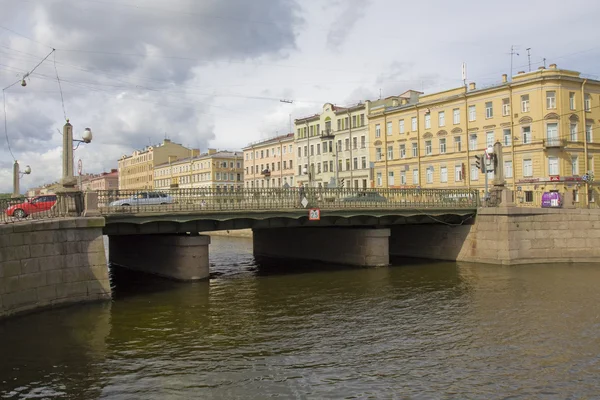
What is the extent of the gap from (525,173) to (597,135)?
7.42 metres

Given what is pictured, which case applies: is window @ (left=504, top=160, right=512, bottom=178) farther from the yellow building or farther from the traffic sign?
the traffic sign

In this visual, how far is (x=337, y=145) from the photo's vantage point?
69.6 metres

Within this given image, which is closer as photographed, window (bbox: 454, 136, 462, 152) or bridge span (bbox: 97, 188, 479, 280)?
bridge span (bbox: 97, 188, 479, 280)

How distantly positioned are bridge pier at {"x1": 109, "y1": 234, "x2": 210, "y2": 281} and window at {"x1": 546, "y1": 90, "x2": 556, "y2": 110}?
3402 cm

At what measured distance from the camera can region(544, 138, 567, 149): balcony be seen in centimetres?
4662

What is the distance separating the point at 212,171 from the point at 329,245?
7309cm

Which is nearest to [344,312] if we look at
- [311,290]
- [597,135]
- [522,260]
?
[311,290]

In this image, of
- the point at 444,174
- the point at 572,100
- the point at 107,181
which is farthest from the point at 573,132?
the point at 107,181

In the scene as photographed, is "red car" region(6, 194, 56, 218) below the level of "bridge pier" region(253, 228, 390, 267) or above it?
above

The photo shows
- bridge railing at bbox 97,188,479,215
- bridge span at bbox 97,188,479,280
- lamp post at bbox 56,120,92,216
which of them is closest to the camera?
lamp post at bbox 56,120,92,216

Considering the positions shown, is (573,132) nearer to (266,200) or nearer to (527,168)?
(527,168)

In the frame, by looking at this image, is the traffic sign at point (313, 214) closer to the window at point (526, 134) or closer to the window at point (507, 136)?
the window at point (526, 134)

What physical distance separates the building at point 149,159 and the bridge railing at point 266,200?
3658 inches

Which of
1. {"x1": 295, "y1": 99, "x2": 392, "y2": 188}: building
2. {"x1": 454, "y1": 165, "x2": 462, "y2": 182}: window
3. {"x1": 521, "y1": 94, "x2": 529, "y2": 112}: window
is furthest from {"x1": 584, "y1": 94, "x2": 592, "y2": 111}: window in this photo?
{"x1": 295, "y1": 99, "x2": 392, "y2": 188}: building
